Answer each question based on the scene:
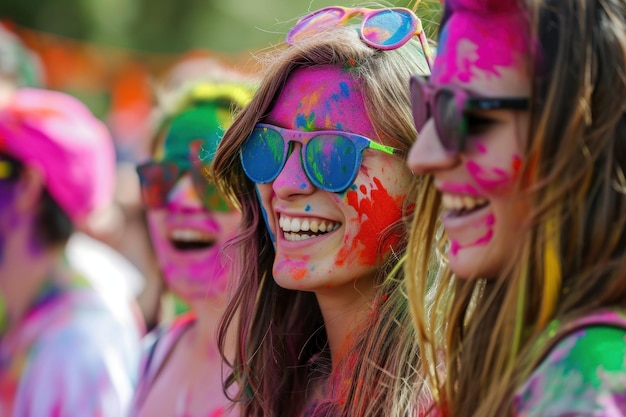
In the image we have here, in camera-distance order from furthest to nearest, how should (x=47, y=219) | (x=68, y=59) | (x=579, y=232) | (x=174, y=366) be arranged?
(x=68, y=59), (x=47, y=219), (x=174, y=366), (x=579, y=232)

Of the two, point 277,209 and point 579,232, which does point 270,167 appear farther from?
point 579,232

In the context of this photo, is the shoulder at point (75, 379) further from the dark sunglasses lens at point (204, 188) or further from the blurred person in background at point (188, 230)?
the dark sunglasses lens at point (204, 188)

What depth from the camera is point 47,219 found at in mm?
4402

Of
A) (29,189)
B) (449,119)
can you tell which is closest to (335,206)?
(449,119)

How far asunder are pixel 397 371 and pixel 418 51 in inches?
33.2

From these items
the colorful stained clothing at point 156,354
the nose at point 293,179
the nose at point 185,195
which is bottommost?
the colorful stained clothing at point 156,354

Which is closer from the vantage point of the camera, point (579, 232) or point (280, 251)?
point (579, 232)

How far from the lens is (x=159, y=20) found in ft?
60.2

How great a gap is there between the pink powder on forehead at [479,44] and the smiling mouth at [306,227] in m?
0.70

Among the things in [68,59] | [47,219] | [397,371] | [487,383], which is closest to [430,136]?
[487,383]

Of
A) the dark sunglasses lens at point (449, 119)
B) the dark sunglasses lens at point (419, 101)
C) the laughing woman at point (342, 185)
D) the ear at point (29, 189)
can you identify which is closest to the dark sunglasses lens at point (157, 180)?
the ear at point (29, 189)

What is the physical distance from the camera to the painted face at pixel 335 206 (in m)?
2.28

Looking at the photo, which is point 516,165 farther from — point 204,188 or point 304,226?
point 204,188

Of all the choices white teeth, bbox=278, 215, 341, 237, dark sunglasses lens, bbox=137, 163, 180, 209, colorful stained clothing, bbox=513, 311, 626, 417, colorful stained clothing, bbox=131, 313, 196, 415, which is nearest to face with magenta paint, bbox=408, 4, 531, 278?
colorful stained clothing, bbox=513, 311, 626, 417
